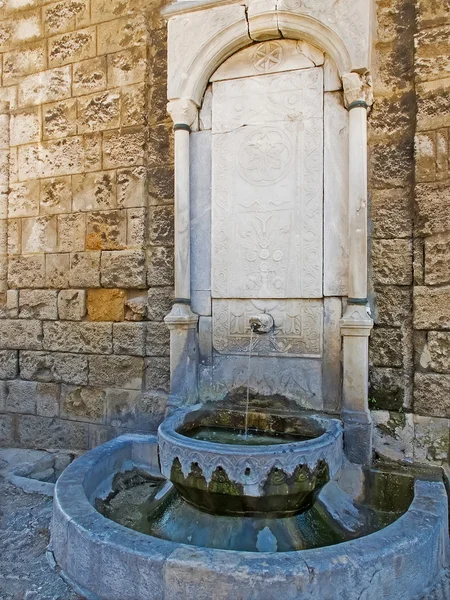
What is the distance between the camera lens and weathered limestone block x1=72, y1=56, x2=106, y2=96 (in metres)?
3.82

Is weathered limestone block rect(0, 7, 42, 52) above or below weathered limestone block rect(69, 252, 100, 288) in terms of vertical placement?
above

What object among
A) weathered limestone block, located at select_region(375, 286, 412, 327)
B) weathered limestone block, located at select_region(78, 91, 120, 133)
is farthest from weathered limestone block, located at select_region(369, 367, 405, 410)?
weathered limestone block, located at select_region(78, 91, 120, 133)

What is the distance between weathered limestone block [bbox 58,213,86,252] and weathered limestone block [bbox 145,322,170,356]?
37.7 inches

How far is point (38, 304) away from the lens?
4039mm

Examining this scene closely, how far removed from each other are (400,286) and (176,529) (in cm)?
200

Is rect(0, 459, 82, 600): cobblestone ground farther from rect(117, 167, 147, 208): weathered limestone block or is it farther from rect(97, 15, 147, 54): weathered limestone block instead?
rect(97, 15, 147, 54): weathered limestone block

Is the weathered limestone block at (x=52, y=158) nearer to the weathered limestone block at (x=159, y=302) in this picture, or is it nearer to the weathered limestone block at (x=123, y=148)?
the weathered limestone block at (x=123, y=148)

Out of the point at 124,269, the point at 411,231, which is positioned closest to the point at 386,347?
the point at 411,231

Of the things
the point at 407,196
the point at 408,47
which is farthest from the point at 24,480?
the point at 408,47

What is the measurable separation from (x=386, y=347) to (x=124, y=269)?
82.5 inches

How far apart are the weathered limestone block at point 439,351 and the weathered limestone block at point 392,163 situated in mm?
997

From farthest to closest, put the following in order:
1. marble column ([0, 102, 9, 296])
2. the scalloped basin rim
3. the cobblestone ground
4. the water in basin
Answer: marble column ([0, 102, 9, 296]) → the water in basin → the cobblestone ground → the scalloped basin rim

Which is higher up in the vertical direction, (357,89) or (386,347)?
(357,89)

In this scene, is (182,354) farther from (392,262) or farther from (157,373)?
(392,262)
